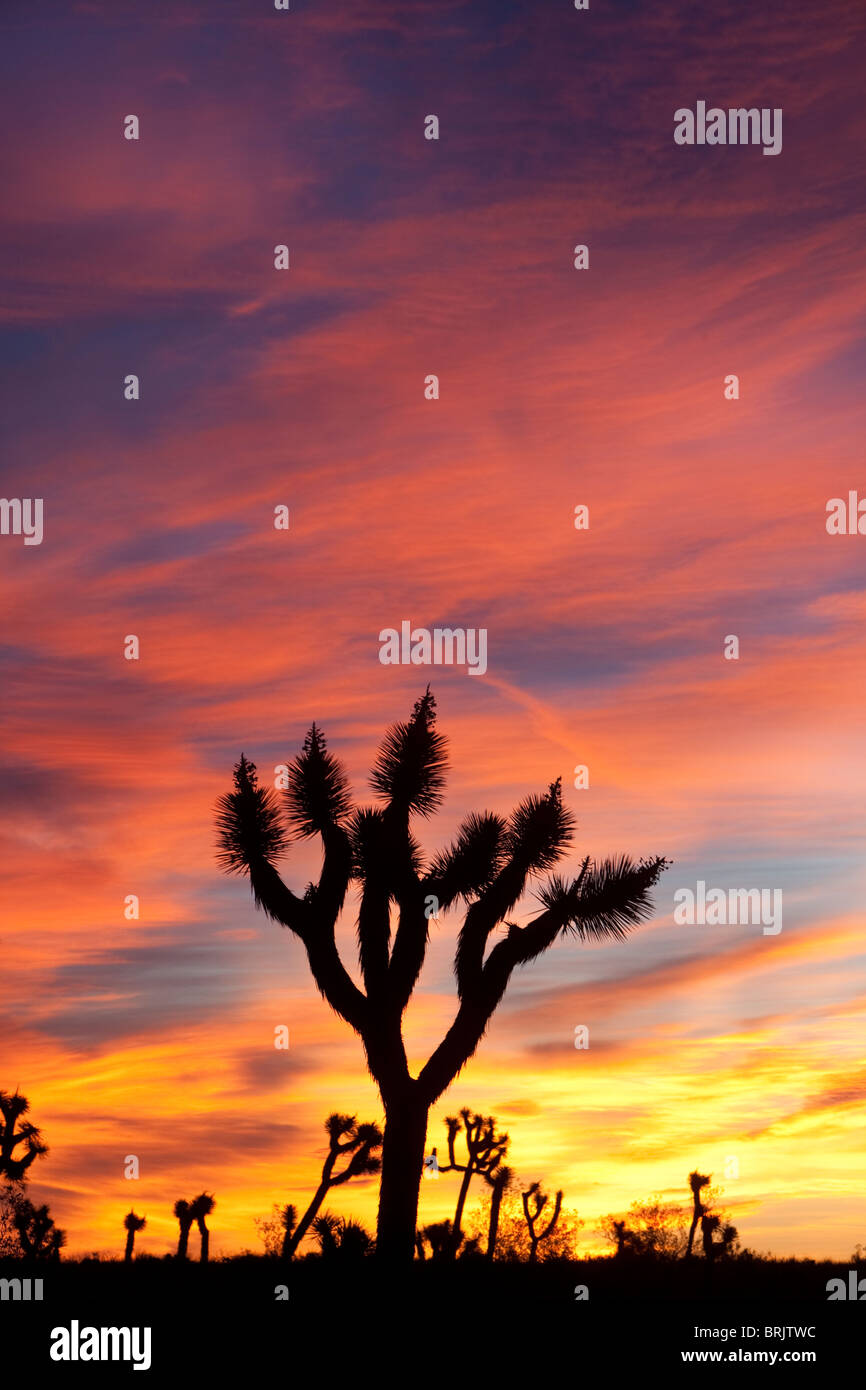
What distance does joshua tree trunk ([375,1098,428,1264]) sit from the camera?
1684 centimetres

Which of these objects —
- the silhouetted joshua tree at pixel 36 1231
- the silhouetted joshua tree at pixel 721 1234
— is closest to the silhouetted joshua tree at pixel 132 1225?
the silhouetted joshua tree at pixel 36 1231

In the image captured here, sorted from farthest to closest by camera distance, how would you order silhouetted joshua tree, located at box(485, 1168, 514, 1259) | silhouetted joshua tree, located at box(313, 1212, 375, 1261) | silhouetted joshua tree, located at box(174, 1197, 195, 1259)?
silhouetted joshua tree, located at box(485, 1168, 514, 1259)
silhouetted joshua tree, located at box(174, 1197, 195, 1259)
silhouetted joshua tree, located at box(313, 1212, 375, 1261)

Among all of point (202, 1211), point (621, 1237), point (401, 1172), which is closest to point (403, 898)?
point (401, 1172)

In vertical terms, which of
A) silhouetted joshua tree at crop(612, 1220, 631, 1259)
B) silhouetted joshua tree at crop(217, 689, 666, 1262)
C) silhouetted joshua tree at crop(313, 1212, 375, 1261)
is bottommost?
silhouetted joshua tree at crop(612, 1220, 631, 1259)

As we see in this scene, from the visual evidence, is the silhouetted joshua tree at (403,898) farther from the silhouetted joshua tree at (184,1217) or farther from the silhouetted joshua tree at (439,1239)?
the silhouetted joshua tree at (184,1217)

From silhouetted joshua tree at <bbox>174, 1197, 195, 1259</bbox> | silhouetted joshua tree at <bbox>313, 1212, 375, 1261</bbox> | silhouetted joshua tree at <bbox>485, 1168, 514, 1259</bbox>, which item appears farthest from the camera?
silhouetted joshua tree at <bbox>485, 1168, 514, 1259</bbox>

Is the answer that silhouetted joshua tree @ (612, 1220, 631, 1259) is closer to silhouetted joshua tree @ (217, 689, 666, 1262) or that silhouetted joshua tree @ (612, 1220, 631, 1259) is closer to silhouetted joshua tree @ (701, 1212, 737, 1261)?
silhouetted joshua tree @ (701, 1212, 737, 1261)

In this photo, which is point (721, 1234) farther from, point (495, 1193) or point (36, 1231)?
point (36, 1231)

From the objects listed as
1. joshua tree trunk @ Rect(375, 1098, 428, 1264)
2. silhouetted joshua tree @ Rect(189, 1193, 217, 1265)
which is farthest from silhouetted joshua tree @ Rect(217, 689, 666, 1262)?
silhouetted joshua tree @ Rect(189, 1193, 217, 1265)

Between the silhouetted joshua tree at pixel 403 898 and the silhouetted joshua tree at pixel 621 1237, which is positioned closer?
the silhouetted joshua tree at pixel 403 898

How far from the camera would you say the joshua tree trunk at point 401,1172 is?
16.8 m
